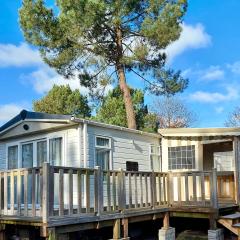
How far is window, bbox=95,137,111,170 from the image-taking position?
11078 mm

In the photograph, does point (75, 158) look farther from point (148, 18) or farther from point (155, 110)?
point (155, 110)

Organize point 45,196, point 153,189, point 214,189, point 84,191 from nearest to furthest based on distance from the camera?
point 45,196
point 84,191
point 214,189
point 153,189

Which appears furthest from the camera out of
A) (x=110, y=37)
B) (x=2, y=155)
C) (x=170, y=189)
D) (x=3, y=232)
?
(x=110, y=37)

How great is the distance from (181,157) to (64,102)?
2099cm

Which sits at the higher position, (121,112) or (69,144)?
(121,112)

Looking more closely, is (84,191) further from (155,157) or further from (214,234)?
(155,157)

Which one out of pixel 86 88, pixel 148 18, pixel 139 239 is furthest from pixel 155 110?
pixel 139 239

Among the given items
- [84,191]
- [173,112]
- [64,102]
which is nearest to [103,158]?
[84,191]

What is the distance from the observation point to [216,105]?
44594 millimetres

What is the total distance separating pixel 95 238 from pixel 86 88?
31.3 ft

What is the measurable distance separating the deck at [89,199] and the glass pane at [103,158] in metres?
0.64

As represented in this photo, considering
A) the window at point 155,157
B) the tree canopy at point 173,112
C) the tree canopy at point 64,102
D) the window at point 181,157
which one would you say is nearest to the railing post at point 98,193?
the window at point 155,157

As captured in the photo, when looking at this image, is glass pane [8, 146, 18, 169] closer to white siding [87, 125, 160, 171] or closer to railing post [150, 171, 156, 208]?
white siding [87, 125, 160, 171]

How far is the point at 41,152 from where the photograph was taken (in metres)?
11.5
